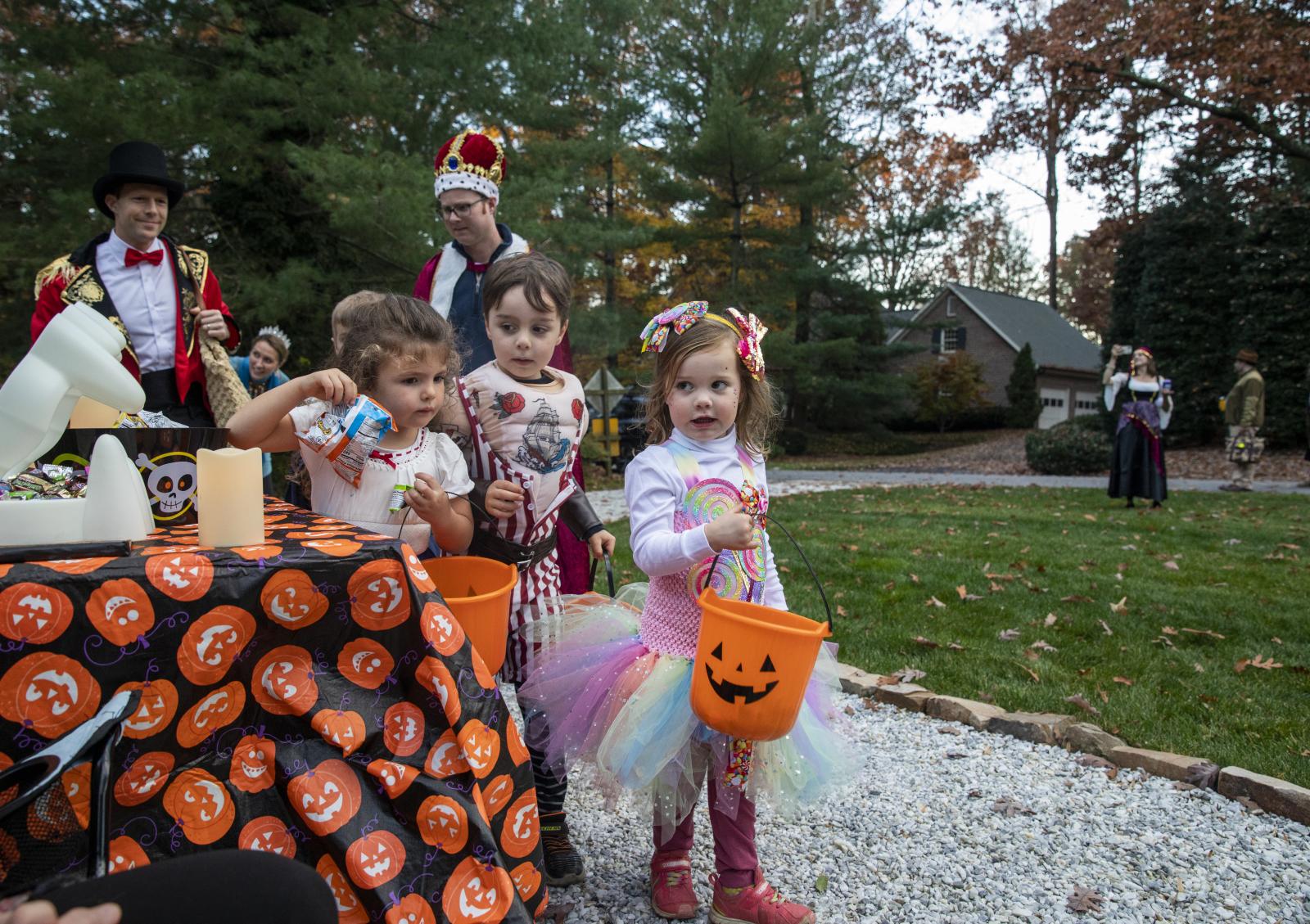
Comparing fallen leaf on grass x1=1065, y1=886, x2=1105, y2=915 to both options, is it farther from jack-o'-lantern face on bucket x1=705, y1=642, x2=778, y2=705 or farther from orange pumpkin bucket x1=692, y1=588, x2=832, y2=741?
jack-o'-lantern face on bucket x1=705, y1=642, x2=778, y2=705

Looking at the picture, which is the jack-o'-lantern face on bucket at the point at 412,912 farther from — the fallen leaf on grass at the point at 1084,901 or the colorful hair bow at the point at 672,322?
the fallen leaf on grass at the point at 1084,901

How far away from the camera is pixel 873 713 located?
12.8 feet

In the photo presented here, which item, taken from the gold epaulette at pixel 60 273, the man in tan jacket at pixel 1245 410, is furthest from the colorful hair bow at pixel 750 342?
the man in tan jacket at pixel 1245 410

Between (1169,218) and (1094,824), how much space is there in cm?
2009

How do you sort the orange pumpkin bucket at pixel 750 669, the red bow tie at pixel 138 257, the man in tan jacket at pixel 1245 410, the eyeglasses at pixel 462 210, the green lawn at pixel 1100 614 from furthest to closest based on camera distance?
the man in tan jacket at pixel 1245 410, the red bow tie at pixel 138 257, the green lawn at pixel 1100 614, the eyeglasses at pixel 462 210, the orange pumpkin bucket at pixel 750 669

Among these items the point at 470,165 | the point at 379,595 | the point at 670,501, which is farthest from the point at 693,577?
the point at 470,165

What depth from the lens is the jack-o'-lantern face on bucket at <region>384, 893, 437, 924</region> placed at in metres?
1.42

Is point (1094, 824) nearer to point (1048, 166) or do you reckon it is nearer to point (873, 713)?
point (873, 713)

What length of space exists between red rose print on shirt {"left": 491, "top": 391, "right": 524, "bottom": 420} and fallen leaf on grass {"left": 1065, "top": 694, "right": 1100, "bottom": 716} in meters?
2.86

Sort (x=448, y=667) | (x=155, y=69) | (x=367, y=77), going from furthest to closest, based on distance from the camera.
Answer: (x=367, y=77) < (x=155, y=69) < (x=448, y=667)

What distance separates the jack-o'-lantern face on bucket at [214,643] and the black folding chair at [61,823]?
15 cm

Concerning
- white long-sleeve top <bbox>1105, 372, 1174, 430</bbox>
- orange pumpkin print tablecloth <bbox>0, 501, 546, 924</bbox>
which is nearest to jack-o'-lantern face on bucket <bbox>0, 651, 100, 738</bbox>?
orange pumpkin print tablecloth <bbox>0, 501, 546, 924</bbox>

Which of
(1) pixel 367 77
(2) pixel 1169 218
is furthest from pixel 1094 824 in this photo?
(2) pixel 1169 218

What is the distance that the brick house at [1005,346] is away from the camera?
33500 mm
